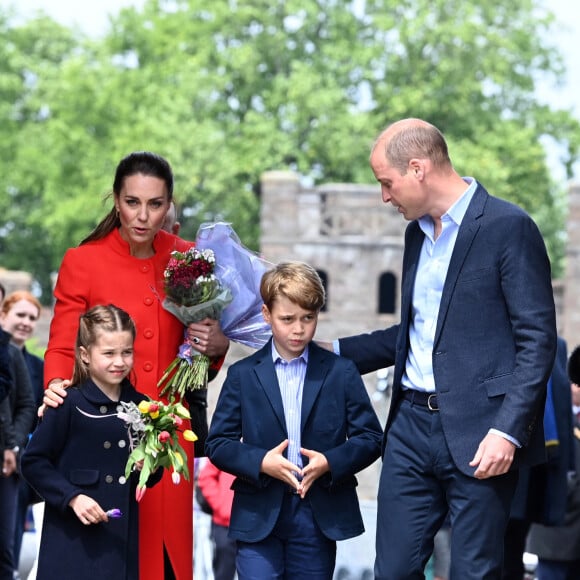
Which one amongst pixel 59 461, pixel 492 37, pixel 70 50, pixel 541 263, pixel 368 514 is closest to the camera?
pixel 541 263

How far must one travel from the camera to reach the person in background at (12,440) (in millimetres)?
8133

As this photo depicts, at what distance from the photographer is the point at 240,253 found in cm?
605

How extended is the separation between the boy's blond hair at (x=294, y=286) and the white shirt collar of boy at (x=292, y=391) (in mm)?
221

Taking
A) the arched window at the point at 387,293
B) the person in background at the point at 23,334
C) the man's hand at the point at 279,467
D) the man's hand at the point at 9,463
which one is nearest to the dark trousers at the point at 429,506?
the man's hand at the point at 279,467

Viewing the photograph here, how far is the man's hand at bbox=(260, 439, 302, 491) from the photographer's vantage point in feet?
17.8

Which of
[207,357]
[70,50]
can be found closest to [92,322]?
[207,357]

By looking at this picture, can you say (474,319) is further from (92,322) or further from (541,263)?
(92,322)

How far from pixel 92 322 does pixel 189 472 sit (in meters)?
0.74

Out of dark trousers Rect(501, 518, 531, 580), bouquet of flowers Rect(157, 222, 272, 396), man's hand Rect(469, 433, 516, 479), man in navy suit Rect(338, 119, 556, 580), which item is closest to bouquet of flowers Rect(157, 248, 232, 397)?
bouquet of flowers Rect(157, 222, 272, 396)

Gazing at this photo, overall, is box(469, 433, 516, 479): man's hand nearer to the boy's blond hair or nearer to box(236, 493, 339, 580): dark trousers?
box(236, 493, 339, 580): dark trousers

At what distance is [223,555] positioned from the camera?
9.52 meters

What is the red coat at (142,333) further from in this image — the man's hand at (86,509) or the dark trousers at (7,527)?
the dark trousers at (7,527)

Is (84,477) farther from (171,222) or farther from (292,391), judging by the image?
(171,222)

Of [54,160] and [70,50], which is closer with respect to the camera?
[54,160]
